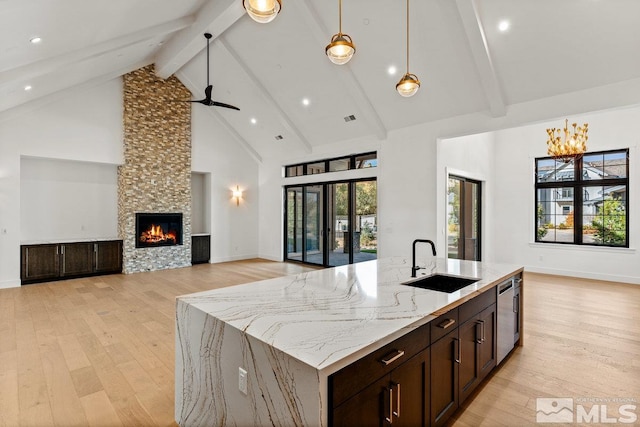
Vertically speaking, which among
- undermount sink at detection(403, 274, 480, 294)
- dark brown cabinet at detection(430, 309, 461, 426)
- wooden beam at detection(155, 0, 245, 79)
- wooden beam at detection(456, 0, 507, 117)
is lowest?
dark brown cabinet at detection(430, 309, 461, 426)

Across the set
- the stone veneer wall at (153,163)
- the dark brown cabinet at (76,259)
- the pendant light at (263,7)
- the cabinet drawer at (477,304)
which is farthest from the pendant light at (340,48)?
the dark brown cabinet at (76,259)

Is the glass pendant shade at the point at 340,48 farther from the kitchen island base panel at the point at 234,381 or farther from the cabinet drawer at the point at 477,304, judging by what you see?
the kitchen island base panel at the point at 234,381

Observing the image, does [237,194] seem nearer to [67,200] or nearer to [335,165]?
[335,165]

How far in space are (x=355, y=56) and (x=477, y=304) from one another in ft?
15.6

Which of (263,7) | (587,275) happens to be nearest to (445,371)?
(263,7)

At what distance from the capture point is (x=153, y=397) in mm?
2568

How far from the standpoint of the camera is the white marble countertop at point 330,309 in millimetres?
1437

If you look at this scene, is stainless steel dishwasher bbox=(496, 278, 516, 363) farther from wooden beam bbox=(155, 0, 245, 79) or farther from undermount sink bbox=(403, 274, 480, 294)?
wooden beam bbox=(155, 0, 245, 79)

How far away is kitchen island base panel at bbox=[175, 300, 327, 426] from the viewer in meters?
1.32

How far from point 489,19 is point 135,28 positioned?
17.2ft

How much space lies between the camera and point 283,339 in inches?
58.8

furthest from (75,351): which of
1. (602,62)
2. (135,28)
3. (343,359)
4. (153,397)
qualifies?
(602,62)

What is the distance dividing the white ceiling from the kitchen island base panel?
3.45m

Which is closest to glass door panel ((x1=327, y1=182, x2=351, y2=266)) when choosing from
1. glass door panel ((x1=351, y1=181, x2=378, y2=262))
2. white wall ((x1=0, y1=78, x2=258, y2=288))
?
glass door panel ((x1=351, y1=181, x2=378, y2=262))
